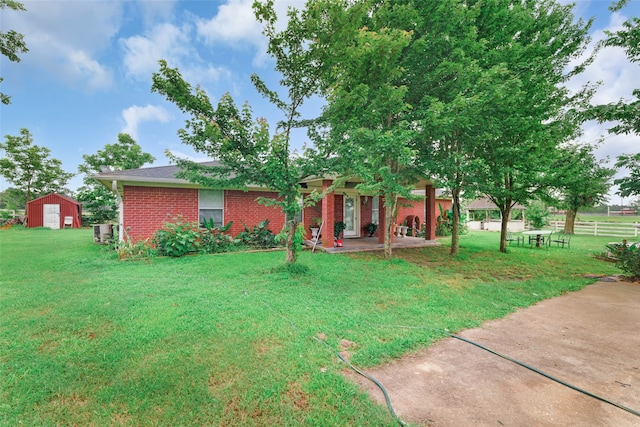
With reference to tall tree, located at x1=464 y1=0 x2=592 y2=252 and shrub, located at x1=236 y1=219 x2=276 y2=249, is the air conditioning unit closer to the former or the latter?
shrub, located at x1=236 y1=219 x2=276 y2=249

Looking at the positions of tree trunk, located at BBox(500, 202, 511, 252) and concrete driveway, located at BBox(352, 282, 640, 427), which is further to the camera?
tree trunk, located at BBox(500, 202, 511, 252)

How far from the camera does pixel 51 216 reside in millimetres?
22281

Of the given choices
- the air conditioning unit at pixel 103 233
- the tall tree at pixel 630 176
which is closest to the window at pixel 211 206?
the air conditioning unit at pixel 103 233

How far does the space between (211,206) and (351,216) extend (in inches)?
263

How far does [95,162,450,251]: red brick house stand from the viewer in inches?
372

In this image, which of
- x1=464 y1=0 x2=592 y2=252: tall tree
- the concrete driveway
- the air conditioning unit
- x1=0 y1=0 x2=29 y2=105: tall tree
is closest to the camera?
the concrete driveway

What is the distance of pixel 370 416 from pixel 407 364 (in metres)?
0.99

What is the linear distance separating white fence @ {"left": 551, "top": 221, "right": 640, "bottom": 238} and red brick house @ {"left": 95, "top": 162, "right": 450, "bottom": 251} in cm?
1657

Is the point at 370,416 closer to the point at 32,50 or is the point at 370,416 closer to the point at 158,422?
the point at 158,422

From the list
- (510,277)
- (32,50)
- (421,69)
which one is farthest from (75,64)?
(510,277)

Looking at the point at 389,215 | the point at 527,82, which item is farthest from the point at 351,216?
the point at 527,82

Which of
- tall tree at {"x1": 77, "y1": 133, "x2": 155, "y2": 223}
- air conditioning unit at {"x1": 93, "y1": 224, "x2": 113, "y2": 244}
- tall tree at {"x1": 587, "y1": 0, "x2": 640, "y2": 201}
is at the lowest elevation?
air conditioning unit at {"x1": 93, "y1": 224, "x2": 113, "y2": 244}

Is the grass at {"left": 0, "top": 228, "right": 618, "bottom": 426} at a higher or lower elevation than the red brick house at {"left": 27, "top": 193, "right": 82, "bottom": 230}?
lower

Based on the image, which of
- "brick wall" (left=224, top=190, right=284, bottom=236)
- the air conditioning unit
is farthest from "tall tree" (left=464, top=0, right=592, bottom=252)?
the air conditioning unit
